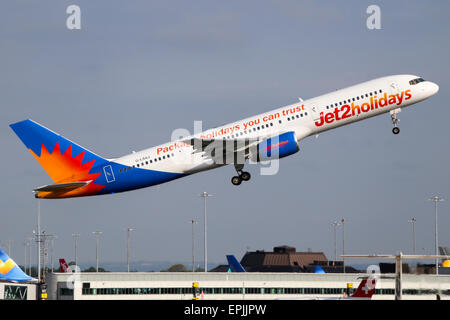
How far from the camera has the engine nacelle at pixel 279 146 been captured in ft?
213

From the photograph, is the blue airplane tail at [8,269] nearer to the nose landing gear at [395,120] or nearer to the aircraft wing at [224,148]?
the aircraft wing at [224,148]

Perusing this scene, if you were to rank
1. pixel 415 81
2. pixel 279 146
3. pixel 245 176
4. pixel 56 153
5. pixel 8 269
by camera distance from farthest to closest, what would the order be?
1. pixel 8 269
2. pixel 56 153
3. pixel 245 176
4. pixel 415 81
5. pixel 279 146

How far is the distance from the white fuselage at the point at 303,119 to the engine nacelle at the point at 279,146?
673 mm

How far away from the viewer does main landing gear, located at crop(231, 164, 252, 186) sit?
6906 centimetres

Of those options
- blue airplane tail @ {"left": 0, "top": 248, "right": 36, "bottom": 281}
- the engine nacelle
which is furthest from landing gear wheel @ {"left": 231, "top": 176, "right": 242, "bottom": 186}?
blue airplane tail @ {"left": 0, "top": 248, "right": 36, "bottom": 281}

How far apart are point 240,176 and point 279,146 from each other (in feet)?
20.7

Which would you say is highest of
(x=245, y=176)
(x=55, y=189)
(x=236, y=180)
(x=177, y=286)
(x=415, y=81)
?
(x=415, y=81)

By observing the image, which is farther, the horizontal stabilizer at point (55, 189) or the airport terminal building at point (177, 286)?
the airport terminal building at point (177, 286)

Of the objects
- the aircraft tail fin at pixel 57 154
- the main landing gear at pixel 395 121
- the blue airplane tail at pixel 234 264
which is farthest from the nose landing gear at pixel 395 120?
the blue airplane tail at pixel 234 264

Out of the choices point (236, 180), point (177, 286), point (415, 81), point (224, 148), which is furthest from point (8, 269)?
point (415, 81)

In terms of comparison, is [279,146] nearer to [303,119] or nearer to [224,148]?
[303,119]

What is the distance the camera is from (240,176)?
228 ft

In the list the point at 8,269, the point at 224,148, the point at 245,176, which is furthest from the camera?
the point at 8,269

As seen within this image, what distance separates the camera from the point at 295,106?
66062 millimetres
